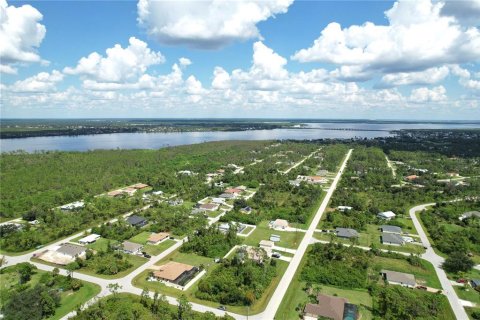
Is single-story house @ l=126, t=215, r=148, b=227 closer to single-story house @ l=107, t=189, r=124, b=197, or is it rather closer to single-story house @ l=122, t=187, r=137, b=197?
single-story house @ l=107, t=189, r=124, b=197

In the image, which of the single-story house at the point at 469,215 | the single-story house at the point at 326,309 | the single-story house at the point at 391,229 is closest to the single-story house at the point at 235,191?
the single-story house at the point at 391,229

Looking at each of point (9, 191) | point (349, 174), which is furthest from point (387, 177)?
point (9, 191)

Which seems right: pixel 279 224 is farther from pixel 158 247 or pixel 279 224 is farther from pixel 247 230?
pixel 158 247

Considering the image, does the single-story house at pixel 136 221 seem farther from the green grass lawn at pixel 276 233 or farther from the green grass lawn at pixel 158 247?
the green grass lawn at pixel 276 233

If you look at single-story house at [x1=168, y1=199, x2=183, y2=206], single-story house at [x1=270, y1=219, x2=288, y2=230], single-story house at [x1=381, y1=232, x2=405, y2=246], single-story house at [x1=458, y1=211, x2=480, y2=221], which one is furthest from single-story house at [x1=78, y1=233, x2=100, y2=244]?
single-story house at [x1=458, y1=211, x2=480, y2=221]

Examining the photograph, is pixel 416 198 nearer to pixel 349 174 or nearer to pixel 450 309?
pixel 349 174

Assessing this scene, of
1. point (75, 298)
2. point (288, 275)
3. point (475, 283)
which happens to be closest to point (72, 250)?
point (75, 298)
